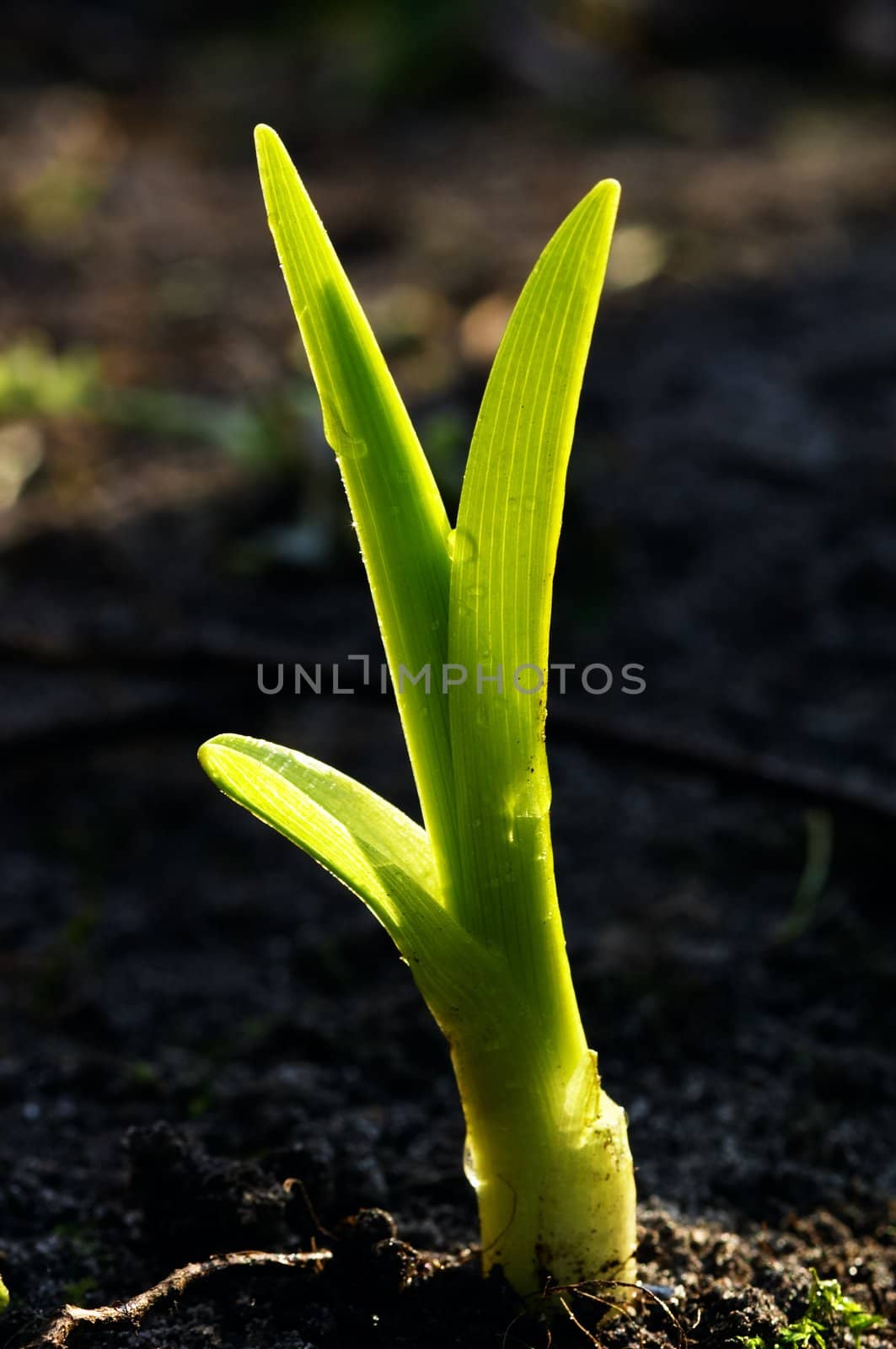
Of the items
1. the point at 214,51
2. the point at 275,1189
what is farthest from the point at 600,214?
the point at 214,51

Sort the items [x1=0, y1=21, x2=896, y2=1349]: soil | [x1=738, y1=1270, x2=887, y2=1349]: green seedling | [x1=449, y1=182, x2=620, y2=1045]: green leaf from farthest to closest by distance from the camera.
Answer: [x1=0, y1=21, x2=896, y2=1349]: soil → [x1=738, y1=1270, x2=887, y2=1349]: green seedling → [x1=449, y1=182, x2=620, y2=1045]: green leaf

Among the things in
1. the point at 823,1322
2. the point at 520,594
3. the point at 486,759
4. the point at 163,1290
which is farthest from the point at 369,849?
the point at 823,1322

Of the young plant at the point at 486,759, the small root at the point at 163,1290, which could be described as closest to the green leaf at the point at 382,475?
the young plant at the point at 486,759

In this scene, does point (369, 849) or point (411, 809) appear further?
point (411, 809)

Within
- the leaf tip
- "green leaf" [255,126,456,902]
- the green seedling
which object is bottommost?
the green seedling

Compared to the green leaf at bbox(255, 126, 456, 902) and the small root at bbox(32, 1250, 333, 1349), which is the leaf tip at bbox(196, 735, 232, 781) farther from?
the small root at bbox(32, 1250, 333, 1349)

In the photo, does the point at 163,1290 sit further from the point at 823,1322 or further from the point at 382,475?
the point at 382,475

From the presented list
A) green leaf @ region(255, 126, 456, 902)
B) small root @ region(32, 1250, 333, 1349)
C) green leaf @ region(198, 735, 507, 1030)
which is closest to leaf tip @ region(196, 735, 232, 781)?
green leaf @ region(198, 735, 507, 1030)
